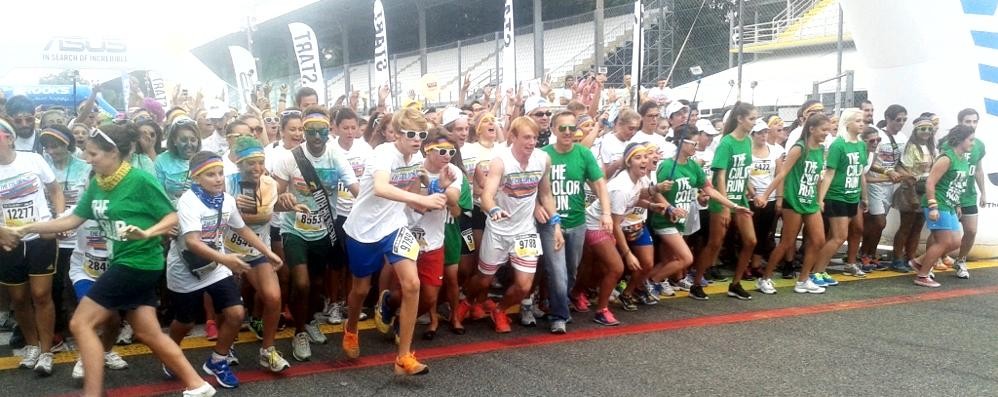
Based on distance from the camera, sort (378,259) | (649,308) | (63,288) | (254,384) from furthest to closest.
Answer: (649,308) → (63,288) → (378,259) → (254,384)

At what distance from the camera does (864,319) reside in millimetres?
6129

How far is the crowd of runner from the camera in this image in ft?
14.0

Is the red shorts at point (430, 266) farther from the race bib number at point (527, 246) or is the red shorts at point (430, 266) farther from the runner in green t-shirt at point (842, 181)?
the runner in green t-shirt at point (842, 181)

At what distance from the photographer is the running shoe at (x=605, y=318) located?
5.98 m

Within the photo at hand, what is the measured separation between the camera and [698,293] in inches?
274

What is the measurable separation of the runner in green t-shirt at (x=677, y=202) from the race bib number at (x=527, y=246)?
4.25 ft

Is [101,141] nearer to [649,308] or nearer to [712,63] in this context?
[649,308]

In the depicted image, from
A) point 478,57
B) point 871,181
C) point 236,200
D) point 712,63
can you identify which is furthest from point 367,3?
point 236,200

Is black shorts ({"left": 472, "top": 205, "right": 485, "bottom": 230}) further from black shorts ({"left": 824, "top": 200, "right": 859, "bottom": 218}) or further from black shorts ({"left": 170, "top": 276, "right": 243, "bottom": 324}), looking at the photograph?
black shorts ({"left": 824, "top": 200, "right": 859, "bottom": 218})

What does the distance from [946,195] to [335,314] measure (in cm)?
599

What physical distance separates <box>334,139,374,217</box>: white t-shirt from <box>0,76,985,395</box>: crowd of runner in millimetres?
17

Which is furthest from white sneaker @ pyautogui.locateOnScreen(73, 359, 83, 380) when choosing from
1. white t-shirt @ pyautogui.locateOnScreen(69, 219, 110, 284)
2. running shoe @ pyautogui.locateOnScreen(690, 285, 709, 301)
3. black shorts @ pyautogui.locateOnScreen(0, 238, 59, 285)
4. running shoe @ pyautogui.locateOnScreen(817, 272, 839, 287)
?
running shoe @ pyautogui.locateOnScreen(817, 272, 839, 287)

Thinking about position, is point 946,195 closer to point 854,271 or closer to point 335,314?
point 854,271

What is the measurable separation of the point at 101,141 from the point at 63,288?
2323mm
